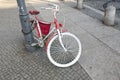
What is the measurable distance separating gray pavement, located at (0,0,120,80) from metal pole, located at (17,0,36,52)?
23cm

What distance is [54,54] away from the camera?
382 centimetres

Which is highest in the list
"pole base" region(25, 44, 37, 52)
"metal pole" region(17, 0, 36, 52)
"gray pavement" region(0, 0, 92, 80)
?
"metal pole" region(17, 0, 36, 52)

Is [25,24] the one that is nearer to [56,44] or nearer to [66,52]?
[56,44]

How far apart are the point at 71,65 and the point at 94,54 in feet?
2.56

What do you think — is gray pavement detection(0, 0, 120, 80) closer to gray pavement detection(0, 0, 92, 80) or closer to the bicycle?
gray pavement detection(0, 0, 92, 80)

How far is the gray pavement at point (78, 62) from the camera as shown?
3242 millimetres

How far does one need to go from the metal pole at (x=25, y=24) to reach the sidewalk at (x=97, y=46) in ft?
4.47

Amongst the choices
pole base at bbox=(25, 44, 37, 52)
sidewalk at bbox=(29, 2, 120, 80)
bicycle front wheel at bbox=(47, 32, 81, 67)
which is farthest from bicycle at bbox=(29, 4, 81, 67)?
sidewalk at bbox=(29, 2, 120, 80)

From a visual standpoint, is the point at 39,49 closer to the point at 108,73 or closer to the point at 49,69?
the point at 49,69

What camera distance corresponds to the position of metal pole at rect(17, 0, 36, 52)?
3.60 metres

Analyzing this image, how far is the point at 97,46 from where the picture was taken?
4.35m

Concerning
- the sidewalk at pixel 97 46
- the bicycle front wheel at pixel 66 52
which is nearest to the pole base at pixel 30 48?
the bicycle front wheel at pixel 66 52

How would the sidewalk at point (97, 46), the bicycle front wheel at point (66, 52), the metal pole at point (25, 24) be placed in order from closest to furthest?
1. the sidewalk at point (97, 46)
2. the bicycle front wheel at point (66, 52)
3. the metal pole at point (25, 24)

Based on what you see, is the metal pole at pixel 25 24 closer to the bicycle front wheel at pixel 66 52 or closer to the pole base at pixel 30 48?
the pole base at pixel 30 48
